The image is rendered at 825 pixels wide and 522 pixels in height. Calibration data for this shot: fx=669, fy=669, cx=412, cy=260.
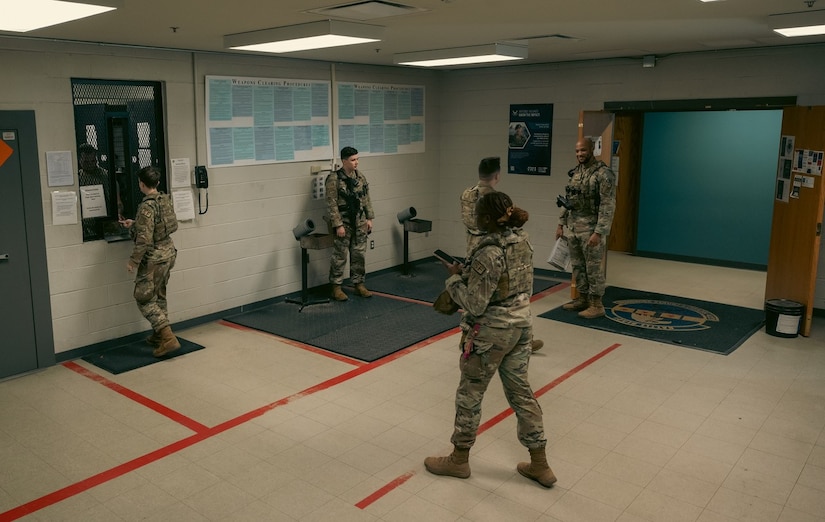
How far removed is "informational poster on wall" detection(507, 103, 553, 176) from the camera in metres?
8.85

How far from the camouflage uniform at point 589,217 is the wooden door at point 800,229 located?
1.73m

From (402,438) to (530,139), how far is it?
5.57 meters

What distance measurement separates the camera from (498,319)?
11.9ft

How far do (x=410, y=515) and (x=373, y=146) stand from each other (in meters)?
5.97

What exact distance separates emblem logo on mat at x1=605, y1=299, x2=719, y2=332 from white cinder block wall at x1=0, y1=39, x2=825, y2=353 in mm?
1362

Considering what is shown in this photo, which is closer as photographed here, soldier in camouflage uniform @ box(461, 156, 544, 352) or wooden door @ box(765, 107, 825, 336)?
soldier in camouflage uniform @ box(461, 156, 544, 352)

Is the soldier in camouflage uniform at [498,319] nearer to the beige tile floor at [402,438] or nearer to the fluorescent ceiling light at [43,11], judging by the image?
A: the beige tile floor at [402,438]

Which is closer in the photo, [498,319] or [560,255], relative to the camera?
[498,319]

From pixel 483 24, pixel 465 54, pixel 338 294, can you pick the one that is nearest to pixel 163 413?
pixel 338 294

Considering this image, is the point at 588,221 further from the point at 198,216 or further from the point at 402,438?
the point at 198,216

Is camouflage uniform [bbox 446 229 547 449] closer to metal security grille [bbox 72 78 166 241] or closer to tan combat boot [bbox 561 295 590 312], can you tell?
tan combat boot [bbox 561 295 590 312]

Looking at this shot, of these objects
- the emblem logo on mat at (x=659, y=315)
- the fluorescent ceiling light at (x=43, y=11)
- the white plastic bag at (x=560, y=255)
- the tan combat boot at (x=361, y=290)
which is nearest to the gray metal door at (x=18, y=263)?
the fluorescent ceiling light at (x=43, y=11)

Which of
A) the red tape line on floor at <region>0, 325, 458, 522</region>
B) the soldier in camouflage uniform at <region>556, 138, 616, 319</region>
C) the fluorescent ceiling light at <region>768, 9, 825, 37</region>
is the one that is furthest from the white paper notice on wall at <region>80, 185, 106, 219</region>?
the fluorescent ceiling light at <region>768, 9, 825, 37</region>

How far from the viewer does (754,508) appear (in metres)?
3.64
